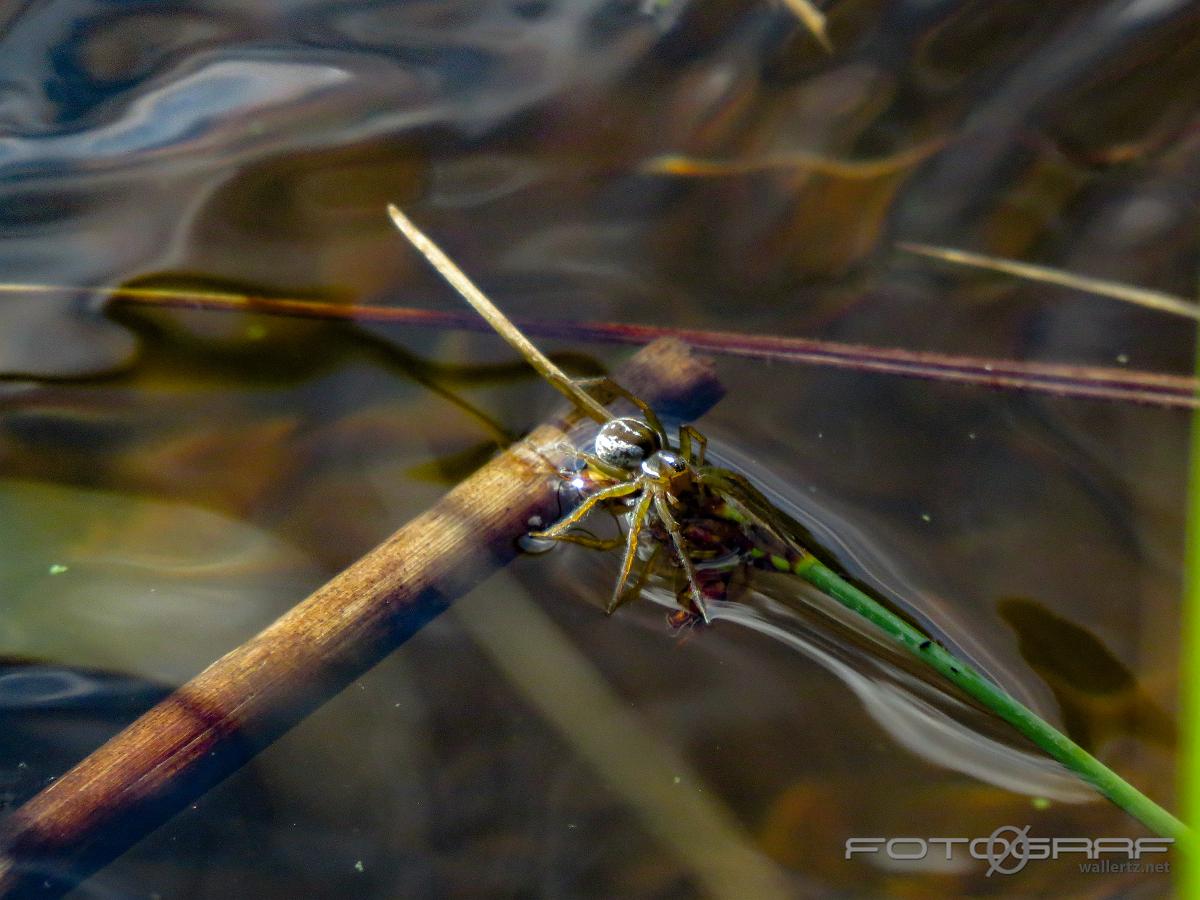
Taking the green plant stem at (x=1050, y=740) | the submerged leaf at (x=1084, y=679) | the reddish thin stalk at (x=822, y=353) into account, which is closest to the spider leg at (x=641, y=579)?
the reddish thin stalk at (x=822, y=353)

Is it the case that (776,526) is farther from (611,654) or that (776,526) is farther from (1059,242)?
(1059,242)

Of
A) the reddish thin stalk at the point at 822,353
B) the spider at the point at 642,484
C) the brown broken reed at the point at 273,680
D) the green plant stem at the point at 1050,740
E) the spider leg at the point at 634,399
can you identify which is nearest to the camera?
the green plant stem at the point at 1050,740

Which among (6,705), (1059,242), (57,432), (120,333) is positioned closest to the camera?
(6,705)

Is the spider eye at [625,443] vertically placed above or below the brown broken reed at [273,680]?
below

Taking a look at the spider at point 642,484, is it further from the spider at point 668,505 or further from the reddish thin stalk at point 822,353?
the reddish thin stalk at point 822,353

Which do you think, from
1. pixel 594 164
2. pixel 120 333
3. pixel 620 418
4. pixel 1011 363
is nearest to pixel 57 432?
pixel 120 333

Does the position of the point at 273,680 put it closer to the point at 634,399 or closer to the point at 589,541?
the point at 589,541
